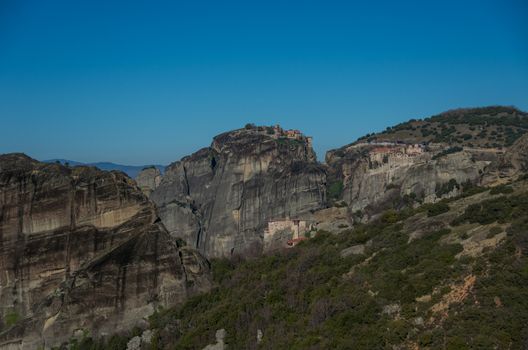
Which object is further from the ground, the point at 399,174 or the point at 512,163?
the point at 399,174

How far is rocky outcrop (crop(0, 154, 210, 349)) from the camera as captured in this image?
4650 cm

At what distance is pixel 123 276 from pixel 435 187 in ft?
161

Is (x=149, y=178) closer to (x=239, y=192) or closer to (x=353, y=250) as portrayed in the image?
(x=239, y=192)

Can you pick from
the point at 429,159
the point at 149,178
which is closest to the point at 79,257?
the point at 429,159

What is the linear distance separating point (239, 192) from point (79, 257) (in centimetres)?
7400

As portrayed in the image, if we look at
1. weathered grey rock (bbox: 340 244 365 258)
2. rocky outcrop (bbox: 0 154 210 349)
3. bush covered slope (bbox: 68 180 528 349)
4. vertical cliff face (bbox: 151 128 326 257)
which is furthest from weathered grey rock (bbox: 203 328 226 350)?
vertical cliff face (bbox: 151 128 326 257)

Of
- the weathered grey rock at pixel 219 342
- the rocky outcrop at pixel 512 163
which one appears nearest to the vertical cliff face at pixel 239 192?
the rocky outcrop at pixel 512 163

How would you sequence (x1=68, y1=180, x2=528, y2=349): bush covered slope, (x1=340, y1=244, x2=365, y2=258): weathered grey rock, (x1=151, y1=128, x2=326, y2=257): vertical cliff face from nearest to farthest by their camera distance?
1. (x1=68, y1=180, x2=528, y2=349): bush covered slope
2. (x1=340, y1=244, x2=365, y2=258): weathered grey rock
3. (x1=151, y1=128, x2=326, y2=257): vertical cliff face

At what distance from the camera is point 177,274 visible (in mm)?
48281

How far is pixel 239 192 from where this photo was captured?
124m

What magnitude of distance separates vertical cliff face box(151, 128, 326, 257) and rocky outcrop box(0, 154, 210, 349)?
56.6 meters

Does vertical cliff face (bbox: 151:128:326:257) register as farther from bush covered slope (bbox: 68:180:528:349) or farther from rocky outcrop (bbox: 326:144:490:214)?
bush covered slope (bbox: 68:180:528:349)

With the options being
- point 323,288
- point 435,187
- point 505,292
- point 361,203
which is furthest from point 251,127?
point 505,292

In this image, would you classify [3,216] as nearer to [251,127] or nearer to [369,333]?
[369,333]
